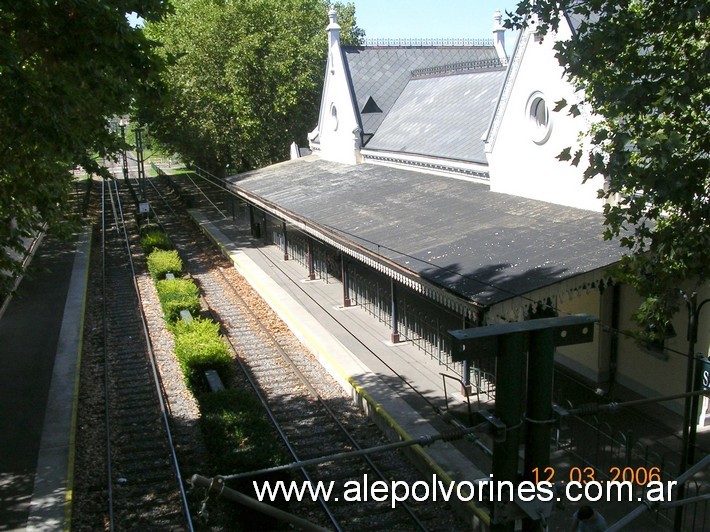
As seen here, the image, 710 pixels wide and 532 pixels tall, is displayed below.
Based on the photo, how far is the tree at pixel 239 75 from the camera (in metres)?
35.8

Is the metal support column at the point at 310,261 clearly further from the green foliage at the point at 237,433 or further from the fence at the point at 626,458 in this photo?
the fence at the point at 626,458

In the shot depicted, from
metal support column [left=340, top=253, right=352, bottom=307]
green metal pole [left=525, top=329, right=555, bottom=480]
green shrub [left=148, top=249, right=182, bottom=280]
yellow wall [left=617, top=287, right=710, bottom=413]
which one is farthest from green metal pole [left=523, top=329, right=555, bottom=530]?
green shrub [left=148, top=249, right=182, bottom=280]

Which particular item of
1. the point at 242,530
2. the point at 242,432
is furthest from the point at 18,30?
the point at 242,530

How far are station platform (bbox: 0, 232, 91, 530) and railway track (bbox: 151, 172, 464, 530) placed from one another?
12.5 feet

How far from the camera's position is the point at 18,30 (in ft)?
31.2

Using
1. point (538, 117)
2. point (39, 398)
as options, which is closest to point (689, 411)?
point (538, 117)

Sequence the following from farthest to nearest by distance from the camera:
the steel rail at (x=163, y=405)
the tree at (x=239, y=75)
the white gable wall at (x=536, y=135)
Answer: the tree at (x=239, y=75) < the white gable wall at (x=536, y=135) < the steel rail at (x=163, y=405)

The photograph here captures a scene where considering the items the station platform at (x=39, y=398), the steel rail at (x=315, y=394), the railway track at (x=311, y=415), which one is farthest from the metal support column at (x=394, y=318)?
the station platform at (x=39, y=398)

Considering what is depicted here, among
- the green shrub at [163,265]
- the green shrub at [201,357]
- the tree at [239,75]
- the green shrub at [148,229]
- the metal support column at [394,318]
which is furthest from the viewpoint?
the tree at [239,75]

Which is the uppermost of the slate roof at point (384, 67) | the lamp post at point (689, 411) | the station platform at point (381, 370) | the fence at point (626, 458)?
the slate roof at point (384, 67)

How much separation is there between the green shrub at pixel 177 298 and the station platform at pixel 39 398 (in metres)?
2.45

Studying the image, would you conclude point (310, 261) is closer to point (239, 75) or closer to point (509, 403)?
point (239, 75)

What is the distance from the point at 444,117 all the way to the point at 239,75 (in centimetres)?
1489

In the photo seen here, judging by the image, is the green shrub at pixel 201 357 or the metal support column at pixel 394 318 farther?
the metal support column at pixel 394 318
